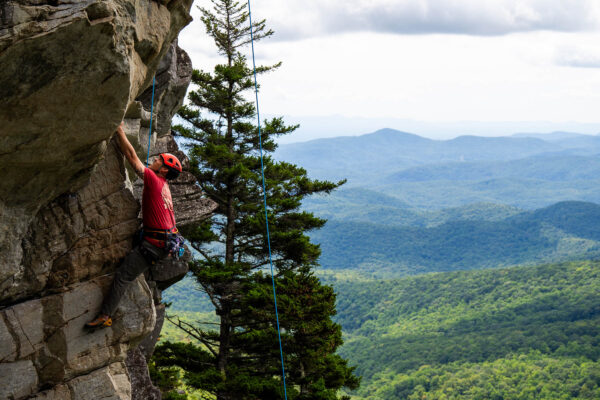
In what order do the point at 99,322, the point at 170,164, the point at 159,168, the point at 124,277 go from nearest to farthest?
the point at 99,322, the point at 124,277, the point at 170,164, the point at 159,168

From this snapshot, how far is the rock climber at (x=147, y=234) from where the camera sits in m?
8.60

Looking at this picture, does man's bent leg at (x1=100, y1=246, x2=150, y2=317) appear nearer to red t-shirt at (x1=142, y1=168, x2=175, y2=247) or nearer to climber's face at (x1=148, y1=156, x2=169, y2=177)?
red t-shirt at (x1=142, y1=168, x2=175, y2=247)

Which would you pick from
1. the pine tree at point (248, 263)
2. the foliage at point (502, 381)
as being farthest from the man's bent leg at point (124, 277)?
the foliage at point (502, 381)

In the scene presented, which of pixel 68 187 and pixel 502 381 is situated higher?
pixel 68 187

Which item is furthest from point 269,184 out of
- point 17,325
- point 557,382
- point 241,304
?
point 557,382

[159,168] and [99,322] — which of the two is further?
[159,168]

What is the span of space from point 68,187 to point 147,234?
138 centimetres

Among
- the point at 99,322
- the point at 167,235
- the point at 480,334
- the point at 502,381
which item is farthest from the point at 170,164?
the point at 480,334

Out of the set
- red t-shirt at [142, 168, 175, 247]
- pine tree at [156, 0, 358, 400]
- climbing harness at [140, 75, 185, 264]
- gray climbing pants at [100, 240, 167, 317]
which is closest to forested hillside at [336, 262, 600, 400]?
pine tree at [156, 0, 358, 400]

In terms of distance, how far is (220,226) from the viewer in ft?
67.3

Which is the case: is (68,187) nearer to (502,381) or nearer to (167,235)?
(167,235)

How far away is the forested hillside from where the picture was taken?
106 m

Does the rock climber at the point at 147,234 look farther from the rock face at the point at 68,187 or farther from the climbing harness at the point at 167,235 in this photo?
the rock face at the point at 68,187

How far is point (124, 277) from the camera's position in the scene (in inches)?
341
